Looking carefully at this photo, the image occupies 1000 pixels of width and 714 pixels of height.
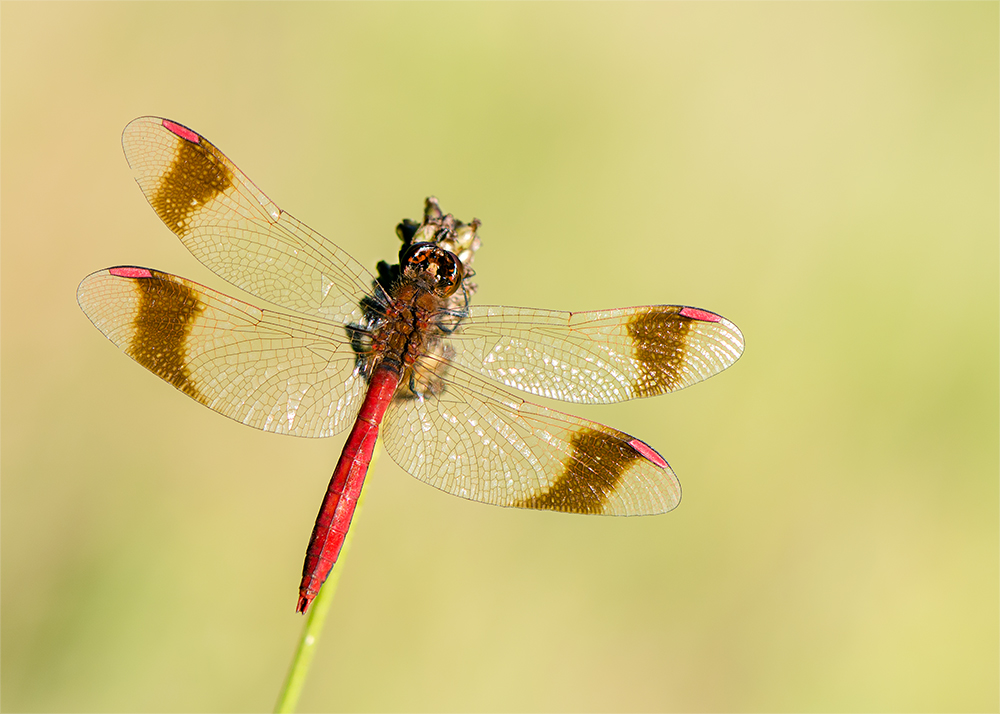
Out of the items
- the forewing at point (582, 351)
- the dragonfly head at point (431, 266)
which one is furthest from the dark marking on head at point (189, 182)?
the forewing at point (582, 351)

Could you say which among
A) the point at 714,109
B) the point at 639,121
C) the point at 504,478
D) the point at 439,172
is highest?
the point at 714,109

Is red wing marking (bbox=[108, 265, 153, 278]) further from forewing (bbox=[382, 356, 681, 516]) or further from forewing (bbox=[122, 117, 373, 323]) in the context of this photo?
forewing (bbox=[382, 356, 681, 516])

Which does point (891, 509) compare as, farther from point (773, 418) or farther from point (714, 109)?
point (714, 109)

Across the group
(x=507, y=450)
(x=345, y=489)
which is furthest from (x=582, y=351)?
(x=345, y=489)

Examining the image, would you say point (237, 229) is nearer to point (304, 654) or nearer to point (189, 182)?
point (189, 182)

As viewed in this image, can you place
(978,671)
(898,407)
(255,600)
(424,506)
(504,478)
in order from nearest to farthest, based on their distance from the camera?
(504,478) → (255,600) → (424,506) → (978,671) → (898,407)

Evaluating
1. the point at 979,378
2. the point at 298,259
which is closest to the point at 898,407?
the point at 979,378

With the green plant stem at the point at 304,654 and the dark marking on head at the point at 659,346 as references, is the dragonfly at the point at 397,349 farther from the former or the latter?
the green plant stem at the point at 304,654

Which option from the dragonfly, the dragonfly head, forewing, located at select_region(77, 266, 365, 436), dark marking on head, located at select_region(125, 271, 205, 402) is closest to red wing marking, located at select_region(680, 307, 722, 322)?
the dragonfly
